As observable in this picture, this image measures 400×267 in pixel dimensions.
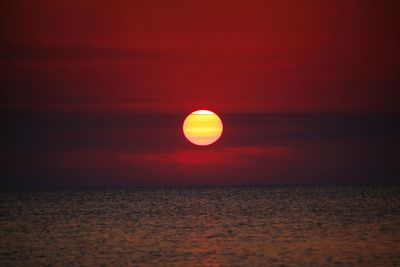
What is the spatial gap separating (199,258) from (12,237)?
16.7 metres

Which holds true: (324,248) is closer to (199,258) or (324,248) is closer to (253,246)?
(253,246)

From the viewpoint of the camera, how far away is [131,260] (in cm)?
3058

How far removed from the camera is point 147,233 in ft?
143

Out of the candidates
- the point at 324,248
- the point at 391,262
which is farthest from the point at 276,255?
the point at 391,262

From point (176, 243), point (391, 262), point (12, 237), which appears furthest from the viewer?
point (12, 237)

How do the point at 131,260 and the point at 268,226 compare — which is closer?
the point at 131,260

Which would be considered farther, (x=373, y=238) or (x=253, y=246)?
(x=373, y=238)

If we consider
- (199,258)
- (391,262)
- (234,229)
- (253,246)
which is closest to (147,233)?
(234,229)

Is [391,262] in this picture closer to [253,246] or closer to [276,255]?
[276,255]

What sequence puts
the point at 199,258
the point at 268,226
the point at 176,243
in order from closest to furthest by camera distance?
the point at 199,258 < the point at 176,243 < the point at 268,226

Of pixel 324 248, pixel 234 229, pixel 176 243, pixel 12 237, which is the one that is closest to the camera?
pixel 324 248

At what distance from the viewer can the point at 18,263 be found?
99.0ft

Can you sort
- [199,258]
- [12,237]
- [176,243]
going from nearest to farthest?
[199,258] < [176,243] < [12,237]

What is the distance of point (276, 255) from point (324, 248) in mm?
3348
